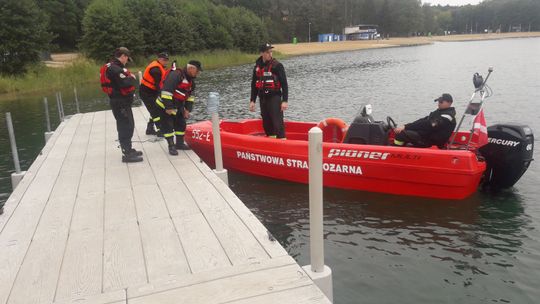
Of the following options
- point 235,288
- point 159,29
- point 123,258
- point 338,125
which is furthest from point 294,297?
point 159,29

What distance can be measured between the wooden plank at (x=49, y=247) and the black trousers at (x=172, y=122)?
1547 millimetres

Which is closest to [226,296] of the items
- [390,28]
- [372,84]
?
[372,84]

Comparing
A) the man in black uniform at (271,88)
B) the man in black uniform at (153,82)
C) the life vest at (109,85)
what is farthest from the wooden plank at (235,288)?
the man in black uniform at (153,82)

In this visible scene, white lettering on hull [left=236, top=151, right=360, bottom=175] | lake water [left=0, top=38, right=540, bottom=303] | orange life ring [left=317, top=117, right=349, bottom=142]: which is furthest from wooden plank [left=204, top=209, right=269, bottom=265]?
orange life ring [left=317, top=117, right=349, bottom=142]

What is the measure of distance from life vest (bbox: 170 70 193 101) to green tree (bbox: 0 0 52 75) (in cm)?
2481

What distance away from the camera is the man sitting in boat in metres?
6.65

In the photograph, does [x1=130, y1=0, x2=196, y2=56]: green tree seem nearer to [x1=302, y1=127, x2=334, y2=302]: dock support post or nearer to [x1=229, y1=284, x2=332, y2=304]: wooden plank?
[x1=302, y1=127, x2=334, y2=302]: dock support post

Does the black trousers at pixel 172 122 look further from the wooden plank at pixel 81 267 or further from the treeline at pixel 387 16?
the treeline at pixel 387 16

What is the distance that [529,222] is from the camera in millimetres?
6152

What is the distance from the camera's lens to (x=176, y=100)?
24.4 ft

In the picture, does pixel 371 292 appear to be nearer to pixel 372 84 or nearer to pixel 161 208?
pixel 161 208

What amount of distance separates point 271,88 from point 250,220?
12.2 feet

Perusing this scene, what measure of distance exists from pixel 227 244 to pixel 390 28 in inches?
5089

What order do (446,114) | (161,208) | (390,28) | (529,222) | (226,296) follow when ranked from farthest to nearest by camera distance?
(390,28)
(446,114)
(529,222)
(161,208)
(226,296)
